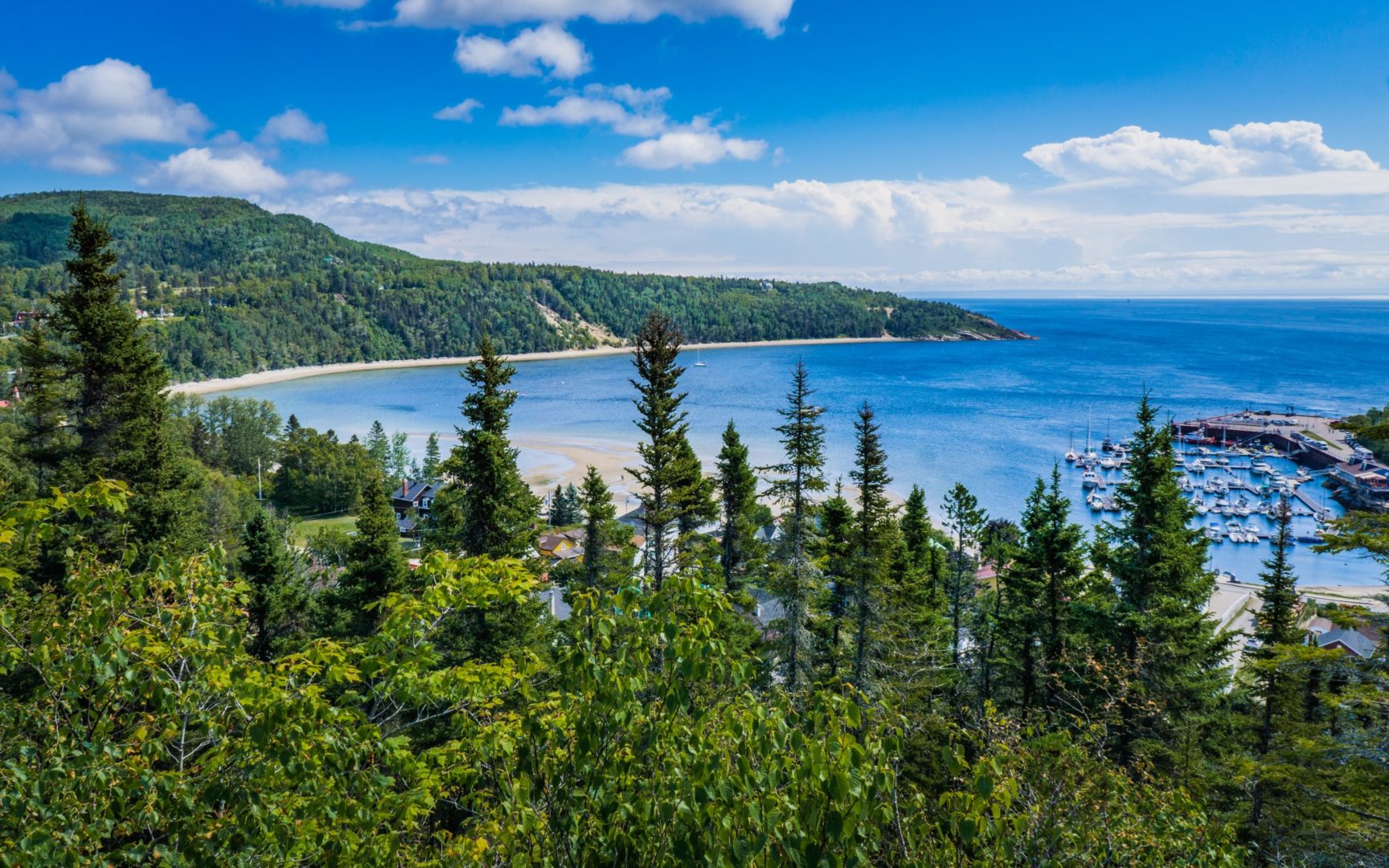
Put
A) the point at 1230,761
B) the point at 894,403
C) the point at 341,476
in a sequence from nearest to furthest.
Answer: the point at 1230,761, the point at 341,476, the point at 894,403

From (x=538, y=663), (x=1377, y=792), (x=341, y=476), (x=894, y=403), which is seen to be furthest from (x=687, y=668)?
(x=894, y=403)

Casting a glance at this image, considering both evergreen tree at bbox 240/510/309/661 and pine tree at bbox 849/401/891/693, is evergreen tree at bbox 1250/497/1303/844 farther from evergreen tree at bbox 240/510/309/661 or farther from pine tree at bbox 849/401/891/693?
evergreen tree at bbox 240/510/309/661

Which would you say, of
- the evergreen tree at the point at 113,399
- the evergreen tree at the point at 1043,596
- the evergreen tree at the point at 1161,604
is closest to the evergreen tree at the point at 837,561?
the evergreen tree at the point at 1043,596

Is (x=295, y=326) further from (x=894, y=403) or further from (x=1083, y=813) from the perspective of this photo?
(x=1083, y=813)

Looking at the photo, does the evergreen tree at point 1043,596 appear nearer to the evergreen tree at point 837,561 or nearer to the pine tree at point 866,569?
the pine tree at point 866,569

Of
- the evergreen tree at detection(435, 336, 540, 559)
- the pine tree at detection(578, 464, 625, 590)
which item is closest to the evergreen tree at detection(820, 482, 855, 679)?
the pine tree at detection(578, 464, 625, 590)
